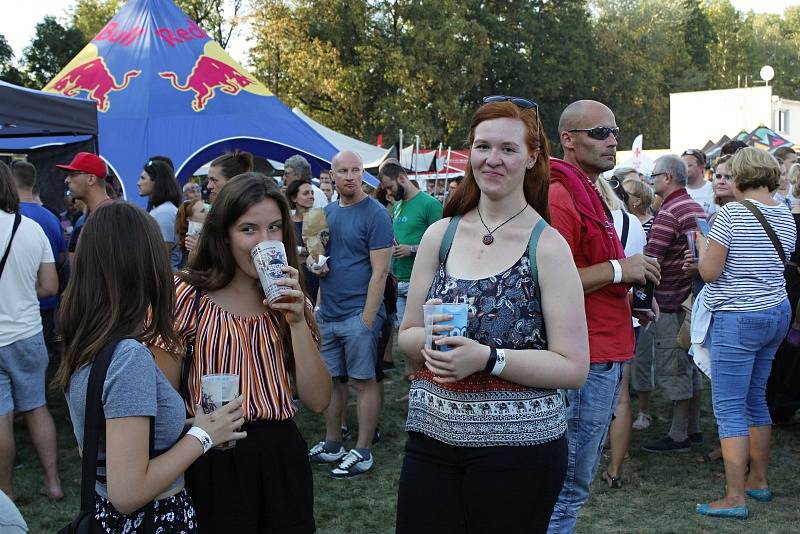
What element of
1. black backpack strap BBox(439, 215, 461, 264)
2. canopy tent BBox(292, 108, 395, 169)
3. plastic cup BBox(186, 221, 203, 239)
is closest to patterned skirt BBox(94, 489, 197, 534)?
black backpack strap BBox(439, 215, 461, 264)

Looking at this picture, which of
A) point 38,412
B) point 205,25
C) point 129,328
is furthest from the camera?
point 205,25

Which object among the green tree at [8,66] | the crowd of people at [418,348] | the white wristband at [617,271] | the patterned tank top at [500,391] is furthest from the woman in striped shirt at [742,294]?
the green tree at [8,66]

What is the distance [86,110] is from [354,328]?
3.68m

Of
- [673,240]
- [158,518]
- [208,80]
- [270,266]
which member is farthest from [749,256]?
[208,80]

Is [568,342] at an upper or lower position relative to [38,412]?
upper

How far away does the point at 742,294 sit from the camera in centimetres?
471

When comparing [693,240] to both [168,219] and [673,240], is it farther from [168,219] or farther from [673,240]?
[168,219]

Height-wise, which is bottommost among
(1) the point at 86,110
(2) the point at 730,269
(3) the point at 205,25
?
(2) the point at 730,269

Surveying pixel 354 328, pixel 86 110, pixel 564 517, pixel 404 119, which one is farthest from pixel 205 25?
pixel 564 517

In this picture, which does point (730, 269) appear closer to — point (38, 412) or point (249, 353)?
point (249, 353)

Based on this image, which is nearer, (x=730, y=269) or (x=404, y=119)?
(x=730, y=269)

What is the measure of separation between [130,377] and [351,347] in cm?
383

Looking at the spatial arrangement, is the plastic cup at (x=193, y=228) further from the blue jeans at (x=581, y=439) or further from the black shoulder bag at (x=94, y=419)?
the black shoulder bag at (x=94, y=419)

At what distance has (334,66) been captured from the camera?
34.1 metres
